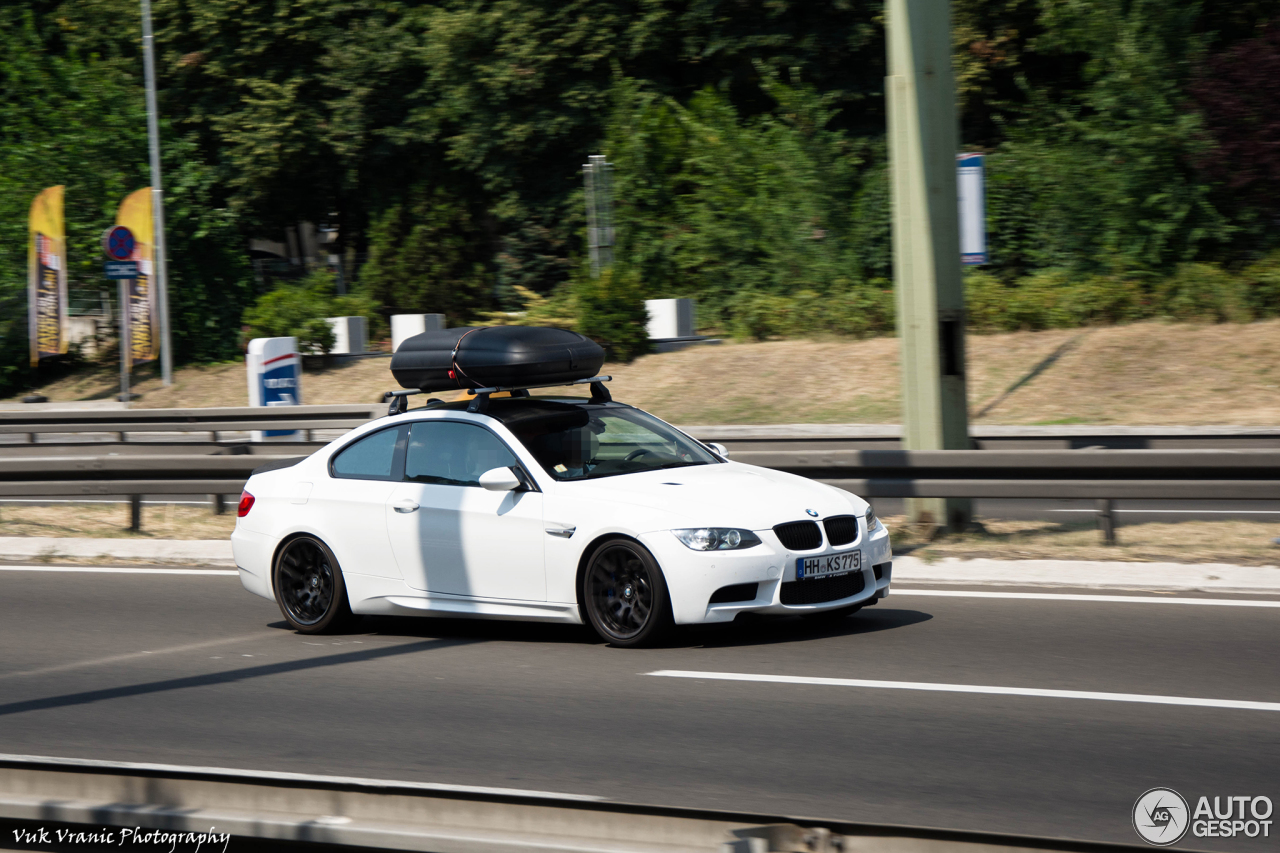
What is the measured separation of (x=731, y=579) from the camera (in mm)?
7469

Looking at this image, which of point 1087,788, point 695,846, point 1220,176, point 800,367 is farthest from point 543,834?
point 1220,176

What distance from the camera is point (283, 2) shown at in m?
35.8

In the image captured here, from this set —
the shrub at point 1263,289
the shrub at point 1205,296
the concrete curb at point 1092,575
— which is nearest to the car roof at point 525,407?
the concrete curb at point 1092,575

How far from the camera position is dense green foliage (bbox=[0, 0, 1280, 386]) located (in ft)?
83.9

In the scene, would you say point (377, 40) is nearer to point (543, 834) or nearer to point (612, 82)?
point (612, 82)

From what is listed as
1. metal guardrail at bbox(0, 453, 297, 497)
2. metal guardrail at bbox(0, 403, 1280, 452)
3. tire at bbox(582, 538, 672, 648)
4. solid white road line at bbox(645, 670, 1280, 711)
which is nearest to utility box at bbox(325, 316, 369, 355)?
metal guardrail at bbox(0, 403, 1280, 452)

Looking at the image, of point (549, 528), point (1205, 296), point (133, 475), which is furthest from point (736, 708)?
point (1205, 296)

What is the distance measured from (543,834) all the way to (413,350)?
18.0ft

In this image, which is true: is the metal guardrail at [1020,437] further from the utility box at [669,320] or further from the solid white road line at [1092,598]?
the utility box at [669,320]

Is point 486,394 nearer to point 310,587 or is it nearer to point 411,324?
point 310,587

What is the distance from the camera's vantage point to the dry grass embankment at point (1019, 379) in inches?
794

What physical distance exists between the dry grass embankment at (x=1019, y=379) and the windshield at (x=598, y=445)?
12.5m

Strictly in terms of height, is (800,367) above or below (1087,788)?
above

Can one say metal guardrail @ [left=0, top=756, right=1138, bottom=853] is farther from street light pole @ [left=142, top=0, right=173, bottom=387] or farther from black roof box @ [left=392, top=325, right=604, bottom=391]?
street light pole @ [left=142, top=0, right=173, bottom=387]
